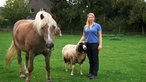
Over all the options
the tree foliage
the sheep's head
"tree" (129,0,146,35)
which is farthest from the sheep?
the tree foliage

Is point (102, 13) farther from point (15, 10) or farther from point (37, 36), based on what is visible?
point (37, 36)

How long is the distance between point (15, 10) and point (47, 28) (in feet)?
155

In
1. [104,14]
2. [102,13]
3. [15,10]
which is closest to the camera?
[102,13]

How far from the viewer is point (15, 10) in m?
52.9

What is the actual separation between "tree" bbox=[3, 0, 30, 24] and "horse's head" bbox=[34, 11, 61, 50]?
151 ft

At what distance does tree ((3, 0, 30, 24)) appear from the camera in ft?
172

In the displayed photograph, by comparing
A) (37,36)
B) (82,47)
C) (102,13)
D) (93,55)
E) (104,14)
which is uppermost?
(102,13)

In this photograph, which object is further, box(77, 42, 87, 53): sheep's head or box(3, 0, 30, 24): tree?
box(3, 0, 30, 24): tree

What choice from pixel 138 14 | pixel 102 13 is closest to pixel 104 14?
pixel 102 13

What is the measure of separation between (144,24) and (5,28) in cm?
2537

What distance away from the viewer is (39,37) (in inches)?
306

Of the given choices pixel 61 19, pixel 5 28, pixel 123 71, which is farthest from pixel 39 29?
pixel 5 28

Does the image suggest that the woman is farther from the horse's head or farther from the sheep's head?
the horse's head

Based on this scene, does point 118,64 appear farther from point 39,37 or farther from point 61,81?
point 39,37
